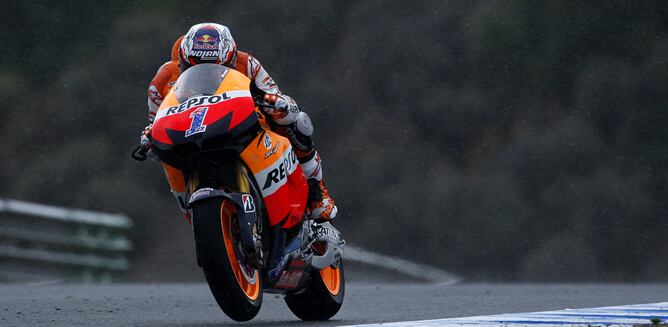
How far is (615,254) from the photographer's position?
821 inches

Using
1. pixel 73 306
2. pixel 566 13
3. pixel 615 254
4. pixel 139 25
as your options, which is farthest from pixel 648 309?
pixel 139 25

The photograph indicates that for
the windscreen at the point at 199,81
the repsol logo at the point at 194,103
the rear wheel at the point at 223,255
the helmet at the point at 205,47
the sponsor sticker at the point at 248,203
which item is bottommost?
the rear wheel at the point at 223,255

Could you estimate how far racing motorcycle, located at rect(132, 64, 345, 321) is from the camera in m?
5.79

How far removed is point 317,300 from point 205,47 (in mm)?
1588

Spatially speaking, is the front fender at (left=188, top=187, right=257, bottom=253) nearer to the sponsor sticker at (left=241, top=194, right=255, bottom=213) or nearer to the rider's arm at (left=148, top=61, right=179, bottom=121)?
the sponsor sticker at (left=241, top=194, right=255, bottom=213)

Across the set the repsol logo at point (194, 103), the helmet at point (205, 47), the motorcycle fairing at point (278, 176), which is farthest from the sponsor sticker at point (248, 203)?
the helmet at point (205, 47)

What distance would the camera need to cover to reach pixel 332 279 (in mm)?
7406

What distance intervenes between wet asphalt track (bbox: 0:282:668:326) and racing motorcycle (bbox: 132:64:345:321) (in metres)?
0.50

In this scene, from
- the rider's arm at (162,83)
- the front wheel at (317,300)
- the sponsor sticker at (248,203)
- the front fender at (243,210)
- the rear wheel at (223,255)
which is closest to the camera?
the rear wheel at (223,255)

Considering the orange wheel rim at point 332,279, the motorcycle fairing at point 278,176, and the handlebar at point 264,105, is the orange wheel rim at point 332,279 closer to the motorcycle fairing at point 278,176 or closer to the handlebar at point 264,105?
the motorcycle fairing at point 278,176

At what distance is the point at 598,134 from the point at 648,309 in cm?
1744

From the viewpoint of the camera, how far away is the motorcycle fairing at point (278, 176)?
6195mm

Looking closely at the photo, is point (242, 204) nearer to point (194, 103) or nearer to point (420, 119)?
point (194, 103)

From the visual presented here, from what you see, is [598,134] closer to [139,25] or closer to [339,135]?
[339,135]
